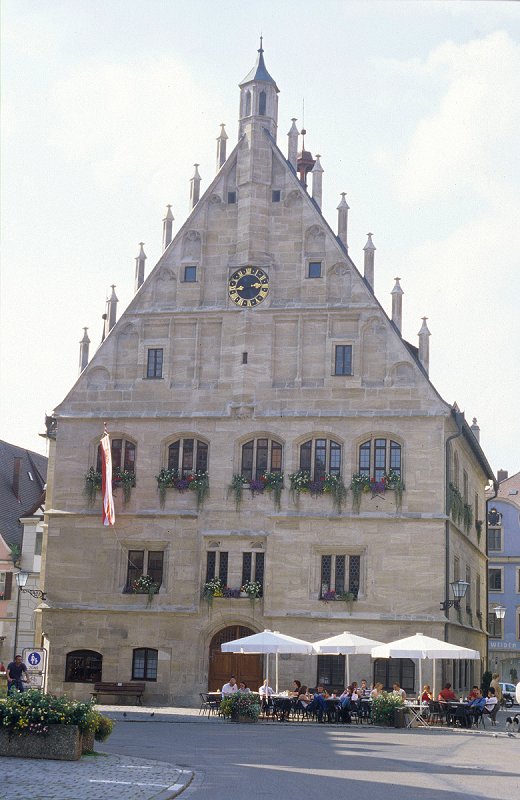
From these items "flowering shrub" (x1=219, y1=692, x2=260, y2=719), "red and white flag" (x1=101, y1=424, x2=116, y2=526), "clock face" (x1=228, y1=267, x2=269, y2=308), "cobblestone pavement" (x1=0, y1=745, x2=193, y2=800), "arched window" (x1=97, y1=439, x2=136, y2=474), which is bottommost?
"cobblestone pavement" (x1=0, y1=745, x2=193, y2=800)

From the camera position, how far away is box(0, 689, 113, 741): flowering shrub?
19141 millimetres

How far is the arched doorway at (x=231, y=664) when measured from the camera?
38281 mm

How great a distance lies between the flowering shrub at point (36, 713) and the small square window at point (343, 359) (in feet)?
70.1

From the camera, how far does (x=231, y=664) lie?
38500 mm

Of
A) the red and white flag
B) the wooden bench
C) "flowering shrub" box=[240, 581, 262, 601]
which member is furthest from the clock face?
the wooden bench

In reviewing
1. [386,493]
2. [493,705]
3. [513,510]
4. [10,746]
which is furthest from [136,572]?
[513,510]

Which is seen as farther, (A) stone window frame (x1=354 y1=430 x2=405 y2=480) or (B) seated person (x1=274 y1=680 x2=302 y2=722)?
(A) stone window frame (x1=354 y1=430 x2=405 y2=480)

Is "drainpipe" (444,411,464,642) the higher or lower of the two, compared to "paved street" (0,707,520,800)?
higher

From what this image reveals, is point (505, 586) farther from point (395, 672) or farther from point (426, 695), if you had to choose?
point (426, 695)

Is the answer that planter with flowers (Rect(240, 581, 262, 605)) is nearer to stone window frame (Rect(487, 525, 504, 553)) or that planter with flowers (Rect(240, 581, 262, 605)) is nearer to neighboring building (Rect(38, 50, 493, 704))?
neighboring building (Rect(38, 50, 493, 704))

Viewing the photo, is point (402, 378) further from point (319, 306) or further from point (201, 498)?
point (201, 498)

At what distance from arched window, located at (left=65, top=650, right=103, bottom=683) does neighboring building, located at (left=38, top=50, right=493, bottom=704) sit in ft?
0.21

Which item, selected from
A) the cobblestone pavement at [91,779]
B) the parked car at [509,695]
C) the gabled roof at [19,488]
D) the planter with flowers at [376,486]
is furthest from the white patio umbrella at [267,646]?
the gabled roof at [19,488]

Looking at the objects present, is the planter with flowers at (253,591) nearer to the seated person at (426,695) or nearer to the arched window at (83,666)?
the arched window at (83,666)
